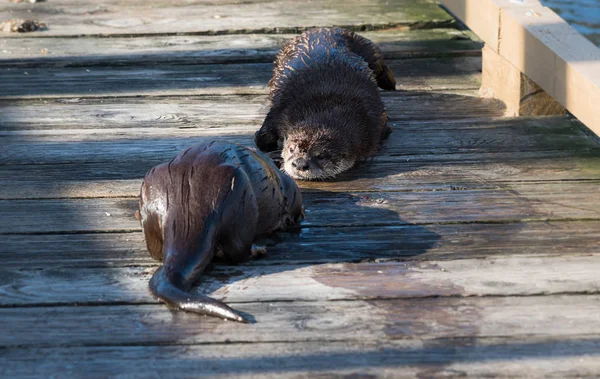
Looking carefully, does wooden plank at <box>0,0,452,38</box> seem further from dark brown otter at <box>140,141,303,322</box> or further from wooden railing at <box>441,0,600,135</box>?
dark brown otter at <box>140,141,303,322</box>

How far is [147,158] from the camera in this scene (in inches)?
166

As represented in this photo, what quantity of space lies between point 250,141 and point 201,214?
5.34ft

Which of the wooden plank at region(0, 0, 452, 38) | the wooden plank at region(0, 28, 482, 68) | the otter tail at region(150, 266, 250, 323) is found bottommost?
the otter tail at region(150, 266, 250, 323)

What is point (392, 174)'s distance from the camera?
406 cm

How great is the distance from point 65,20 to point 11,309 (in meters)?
4.18

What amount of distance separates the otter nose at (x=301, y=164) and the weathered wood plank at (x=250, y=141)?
448mm

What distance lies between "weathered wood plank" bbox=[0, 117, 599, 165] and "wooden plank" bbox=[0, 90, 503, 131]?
0.39 ft

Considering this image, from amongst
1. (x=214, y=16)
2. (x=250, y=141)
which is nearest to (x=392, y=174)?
(x=250, y=141)

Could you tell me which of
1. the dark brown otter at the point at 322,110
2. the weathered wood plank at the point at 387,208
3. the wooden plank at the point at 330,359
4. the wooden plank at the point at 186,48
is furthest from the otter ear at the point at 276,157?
the wooden plank at the point at 330,359

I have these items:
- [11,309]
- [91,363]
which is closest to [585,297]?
[91,363]

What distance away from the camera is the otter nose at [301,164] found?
4.05 m

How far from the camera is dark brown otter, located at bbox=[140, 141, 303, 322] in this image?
9.11 ft

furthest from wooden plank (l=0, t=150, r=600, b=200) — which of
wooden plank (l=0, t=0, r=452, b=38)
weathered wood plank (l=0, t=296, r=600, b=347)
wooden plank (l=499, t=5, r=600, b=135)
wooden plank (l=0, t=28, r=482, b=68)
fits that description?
Answer: wooden plank (l=0, t=0, r=452, b=38)

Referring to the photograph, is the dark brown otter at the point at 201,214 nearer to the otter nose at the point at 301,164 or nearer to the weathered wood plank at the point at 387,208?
the weathered wood plank at the point at 387,208
